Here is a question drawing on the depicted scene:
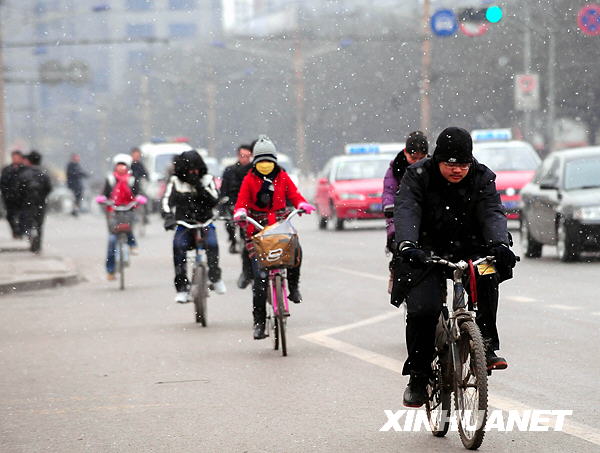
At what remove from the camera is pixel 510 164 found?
3117cm

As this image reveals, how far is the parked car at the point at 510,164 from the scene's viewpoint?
30.0m

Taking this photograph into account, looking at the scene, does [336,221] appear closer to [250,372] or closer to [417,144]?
[417,144]

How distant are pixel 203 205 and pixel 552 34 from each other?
37.9m

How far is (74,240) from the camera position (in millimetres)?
34812

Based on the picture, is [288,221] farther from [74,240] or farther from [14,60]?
[14,60]

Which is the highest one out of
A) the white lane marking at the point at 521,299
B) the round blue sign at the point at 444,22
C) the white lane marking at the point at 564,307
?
the round blue sign at the point at 444,22

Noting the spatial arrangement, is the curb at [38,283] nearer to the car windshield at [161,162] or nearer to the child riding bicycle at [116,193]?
the child riding bicycle at [116,193]

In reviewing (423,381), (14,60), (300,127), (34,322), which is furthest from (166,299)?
(14,60)

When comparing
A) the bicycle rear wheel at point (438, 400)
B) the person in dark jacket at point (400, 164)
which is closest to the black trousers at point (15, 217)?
the person in dark jacket at point (400, 164)

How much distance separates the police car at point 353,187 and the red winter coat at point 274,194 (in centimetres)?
1969

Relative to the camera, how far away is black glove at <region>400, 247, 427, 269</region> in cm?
721

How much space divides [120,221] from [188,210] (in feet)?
17.4

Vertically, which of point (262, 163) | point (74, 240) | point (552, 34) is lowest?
point (74, 240)

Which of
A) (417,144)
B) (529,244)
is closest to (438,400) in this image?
(417,144)
